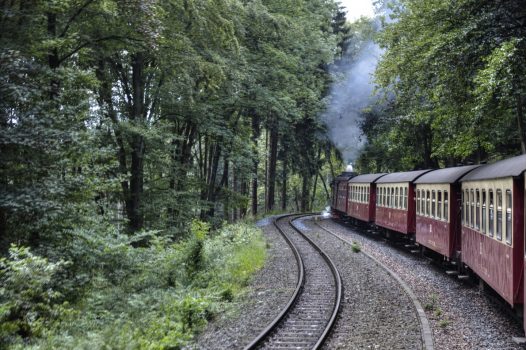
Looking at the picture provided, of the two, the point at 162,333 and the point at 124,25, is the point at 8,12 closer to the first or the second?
the point at 124,25

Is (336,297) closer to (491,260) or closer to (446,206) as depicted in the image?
(491,260)

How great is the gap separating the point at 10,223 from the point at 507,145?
2547 cm

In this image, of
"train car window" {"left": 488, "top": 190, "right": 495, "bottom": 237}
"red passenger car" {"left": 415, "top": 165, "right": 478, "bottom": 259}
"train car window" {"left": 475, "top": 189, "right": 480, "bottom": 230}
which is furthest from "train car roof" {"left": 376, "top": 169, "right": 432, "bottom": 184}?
"train car window" {"left": 488, "top": 190, "right": 495, "bottom": 237}

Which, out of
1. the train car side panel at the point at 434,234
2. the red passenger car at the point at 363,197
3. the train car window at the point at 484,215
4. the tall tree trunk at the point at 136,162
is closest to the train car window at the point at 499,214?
the train car window at the point at 484,215

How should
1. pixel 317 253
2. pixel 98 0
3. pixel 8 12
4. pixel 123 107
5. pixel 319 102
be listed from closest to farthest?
pixel 8 12 < pixel 98 0 < pixel 317 253 < pixel 123 107 < pixel 319 102

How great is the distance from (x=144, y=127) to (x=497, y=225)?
13068mm

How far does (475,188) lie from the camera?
11867 mm

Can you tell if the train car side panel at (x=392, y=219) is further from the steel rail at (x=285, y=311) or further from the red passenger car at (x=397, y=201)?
the steel rail at (x=285, y=311)

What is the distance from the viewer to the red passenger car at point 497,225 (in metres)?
8.36

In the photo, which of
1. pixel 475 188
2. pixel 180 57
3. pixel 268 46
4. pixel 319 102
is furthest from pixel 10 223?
pixel 319 102

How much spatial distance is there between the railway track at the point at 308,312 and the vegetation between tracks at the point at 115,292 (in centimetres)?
145

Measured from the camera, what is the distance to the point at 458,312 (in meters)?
10.4

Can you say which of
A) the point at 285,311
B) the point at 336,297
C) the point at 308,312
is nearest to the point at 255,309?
the point at 285,311

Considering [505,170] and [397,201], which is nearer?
[505,170]
